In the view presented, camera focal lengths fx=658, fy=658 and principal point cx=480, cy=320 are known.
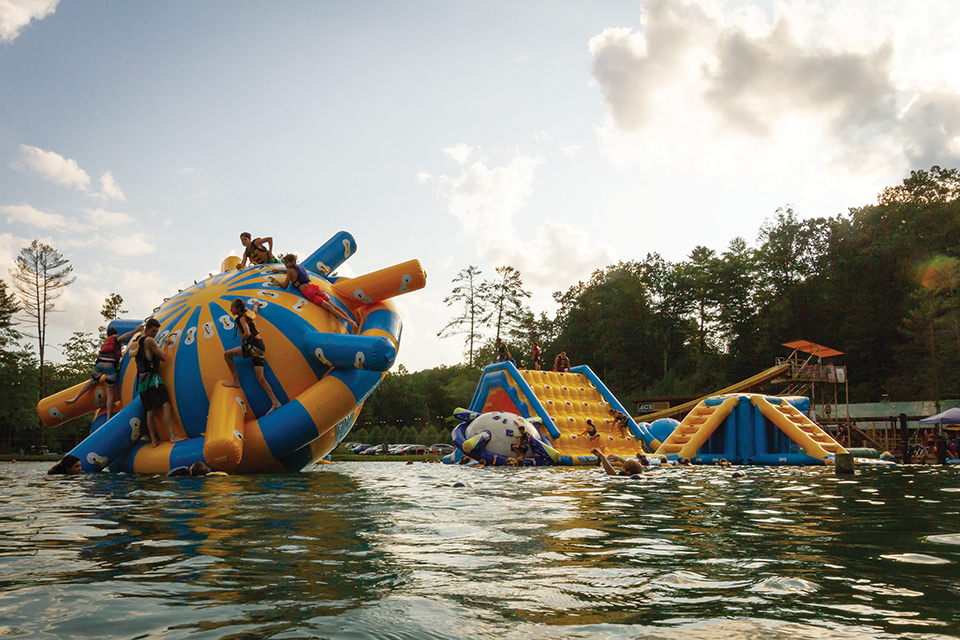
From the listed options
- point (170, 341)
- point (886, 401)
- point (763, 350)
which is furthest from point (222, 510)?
point (763, 350)

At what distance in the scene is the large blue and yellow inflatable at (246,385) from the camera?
26.5 feet

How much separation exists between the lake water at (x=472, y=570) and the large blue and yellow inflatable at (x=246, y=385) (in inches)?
133

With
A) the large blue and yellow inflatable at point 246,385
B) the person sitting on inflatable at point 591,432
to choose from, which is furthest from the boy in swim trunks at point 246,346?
the person sitting on inflatable at point 591,432

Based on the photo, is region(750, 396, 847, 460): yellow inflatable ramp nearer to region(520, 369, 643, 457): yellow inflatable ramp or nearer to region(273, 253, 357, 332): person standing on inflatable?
region(520, 369, 643, 457): yellow inflatable ramp

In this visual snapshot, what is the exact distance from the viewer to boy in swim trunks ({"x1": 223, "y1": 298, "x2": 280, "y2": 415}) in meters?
8.11

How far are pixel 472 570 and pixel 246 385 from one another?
664 centimetres

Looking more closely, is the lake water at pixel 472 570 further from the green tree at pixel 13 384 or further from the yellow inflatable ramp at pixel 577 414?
the green tree at pixel 13 384

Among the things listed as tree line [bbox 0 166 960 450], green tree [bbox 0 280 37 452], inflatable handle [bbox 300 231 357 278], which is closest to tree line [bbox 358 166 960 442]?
tree line [bbox 0 166 960 450]

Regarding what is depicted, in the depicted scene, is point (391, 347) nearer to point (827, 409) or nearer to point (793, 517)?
point (793, 517)

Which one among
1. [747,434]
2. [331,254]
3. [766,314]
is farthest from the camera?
[766,314]

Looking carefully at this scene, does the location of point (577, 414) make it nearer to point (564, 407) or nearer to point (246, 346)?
point (564, 407)

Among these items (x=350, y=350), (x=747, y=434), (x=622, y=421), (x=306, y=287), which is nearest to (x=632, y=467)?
(x=350, y=350)

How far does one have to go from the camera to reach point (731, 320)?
159ft

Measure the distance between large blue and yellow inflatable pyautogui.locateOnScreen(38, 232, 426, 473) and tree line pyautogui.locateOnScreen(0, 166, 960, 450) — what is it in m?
24.9
